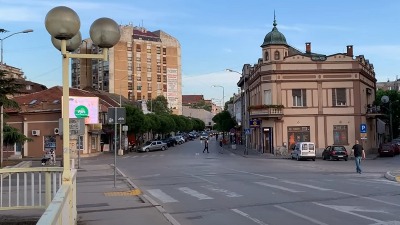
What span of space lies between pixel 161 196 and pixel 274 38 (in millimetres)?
44588

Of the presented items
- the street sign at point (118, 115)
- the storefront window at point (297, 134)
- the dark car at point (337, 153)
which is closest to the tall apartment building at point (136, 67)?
the storefront window at point (297, 134)

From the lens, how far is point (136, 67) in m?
137

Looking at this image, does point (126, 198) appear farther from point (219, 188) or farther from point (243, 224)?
point (243, 224)

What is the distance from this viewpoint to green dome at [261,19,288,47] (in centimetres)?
5781

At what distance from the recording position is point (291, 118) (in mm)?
54688

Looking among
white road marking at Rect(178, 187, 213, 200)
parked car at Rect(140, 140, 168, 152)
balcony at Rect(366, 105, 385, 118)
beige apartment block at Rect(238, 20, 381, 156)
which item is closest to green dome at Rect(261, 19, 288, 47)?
beige apartment block at Rect(238, 20, 381, 156)

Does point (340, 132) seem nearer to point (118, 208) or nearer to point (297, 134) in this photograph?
point (297, 134)

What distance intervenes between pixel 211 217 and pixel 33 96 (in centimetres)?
5889

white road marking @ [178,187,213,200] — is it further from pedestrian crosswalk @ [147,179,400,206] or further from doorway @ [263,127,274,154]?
doorway @ [263,127,274,154]

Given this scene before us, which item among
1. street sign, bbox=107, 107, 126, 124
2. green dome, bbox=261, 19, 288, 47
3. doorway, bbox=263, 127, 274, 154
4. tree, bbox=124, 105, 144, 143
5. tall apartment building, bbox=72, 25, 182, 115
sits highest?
tall apartment building, bbox=72, 25, 182, 115

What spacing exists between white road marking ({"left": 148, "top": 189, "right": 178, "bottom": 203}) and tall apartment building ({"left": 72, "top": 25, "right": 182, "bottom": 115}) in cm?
11240

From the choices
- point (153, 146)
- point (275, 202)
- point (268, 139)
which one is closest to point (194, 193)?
point (275, 202)

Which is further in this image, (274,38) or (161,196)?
(274,38)

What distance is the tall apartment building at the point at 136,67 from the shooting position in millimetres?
133125
